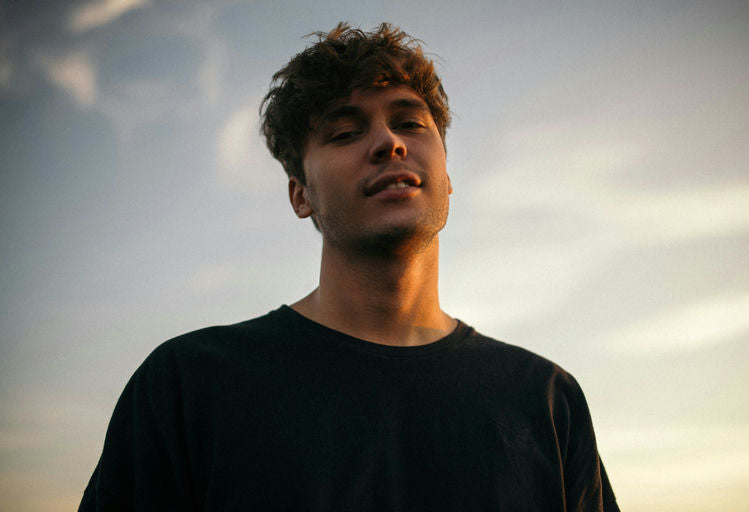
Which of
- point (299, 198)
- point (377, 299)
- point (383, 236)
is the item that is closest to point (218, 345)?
point (377, 299)

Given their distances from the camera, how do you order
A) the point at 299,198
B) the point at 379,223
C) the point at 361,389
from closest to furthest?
the point at 361,389 < the point at 379,223 < the point at 299,198

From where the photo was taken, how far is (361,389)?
2.44 metres

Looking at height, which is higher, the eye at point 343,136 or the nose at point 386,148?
the eye at point 343,136

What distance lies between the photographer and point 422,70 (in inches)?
135

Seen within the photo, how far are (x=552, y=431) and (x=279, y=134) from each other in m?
2.34

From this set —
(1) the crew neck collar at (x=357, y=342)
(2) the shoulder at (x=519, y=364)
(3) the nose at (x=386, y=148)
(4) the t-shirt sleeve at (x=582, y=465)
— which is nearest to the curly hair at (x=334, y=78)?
(3) the nose at (x=386, y=148)

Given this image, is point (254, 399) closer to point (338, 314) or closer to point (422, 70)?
point (338, 314)

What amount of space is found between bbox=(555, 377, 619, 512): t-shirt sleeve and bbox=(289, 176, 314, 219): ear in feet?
5.79

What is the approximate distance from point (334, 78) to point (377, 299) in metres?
1.40

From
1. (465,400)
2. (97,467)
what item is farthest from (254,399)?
(465,400)

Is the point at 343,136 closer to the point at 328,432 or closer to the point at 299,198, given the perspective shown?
the point at 299,198

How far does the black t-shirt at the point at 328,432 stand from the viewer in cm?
220

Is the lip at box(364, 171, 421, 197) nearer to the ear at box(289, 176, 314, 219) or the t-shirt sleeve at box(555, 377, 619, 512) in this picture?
the ear at box(289, 176, 314, 219)

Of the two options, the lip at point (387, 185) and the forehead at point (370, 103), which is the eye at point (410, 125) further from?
the lip at point (387, 185)
